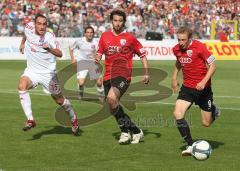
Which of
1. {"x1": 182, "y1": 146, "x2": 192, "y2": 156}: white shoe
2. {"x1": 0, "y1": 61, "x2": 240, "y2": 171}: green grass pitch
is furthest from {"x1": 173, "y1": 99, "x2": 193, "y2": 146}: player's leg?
{"x1": 0, "y1": 61, "x2": 240, "y2": 171}: green grass pitch

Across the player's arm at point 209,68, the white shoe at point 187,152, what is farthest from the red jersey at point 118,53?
the white shoe at point 187,152

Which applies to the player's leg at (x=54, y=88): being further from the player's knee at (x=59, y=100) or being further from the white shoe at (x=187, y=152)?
the white shoe at (x=187, y=152)

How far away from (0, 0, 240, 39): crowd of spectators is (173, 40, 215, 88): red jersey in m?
29.9

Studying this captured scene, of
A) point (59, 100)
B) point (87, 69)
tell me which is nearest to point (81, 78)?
point (87, 69)

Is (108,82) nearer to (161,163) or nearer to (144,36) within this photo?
(161,163)

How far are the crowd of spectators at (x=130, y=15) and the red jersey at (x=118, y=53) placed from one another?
28747 millimetres

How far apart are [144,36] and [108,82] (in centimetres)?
3199

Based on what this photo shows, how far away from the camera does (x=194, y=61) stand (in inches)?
459

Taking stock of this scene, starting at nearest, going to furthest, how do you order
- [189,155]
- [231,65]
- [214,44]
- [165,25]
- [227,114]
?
1. [189,155]
2. [227,114]
3. [231,65]
4. [214,44]
5. [165,25]

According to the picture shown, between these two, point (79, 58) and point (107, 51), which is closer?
point (107, 51)

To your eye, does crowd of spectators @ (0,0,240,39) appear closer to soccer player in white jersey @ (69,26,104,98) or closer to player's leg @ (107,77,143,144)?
soccer player in white jersey @ (69,26,104,98)

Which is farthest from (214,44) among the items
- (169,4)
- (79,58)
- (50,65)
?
(50,65)

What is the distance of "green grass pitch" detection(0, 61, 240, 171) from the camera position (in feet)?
34.2

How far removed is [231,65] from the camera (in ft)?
128
